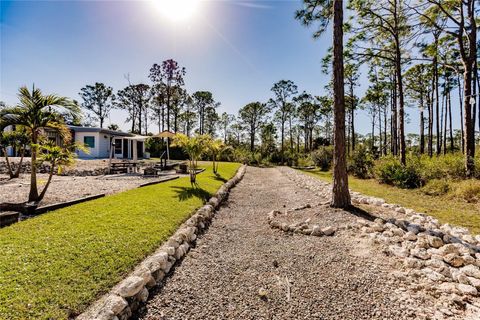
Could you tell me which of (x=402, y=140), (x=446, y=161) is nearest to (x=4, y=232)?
(x=446, y=161)

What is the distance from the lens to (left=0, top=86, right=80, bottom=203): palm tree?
6.04m

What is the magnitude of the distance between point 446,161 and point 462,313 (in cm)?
909

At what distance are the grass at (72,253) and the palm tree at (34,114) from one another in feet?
6.74

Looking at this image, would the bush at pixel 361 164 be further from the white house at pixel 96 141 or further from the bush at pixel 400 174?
the white house at pixel 96 141

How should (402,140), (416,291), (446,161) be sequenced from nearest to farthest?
(416,291) < (446,161) < (402,140)

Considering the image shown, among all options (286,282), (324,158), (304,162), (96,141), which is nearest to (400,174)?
(286,282)

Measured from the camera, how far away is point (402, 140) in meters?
11.4

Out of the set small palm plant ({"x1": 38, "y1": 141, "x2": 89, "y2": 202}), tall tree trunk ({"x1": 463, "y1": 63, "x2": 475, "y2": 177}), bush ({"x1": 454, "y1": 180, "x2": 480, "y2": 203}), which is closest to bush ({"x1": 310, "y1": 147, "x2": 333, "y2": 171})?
tall tree trunk ({"x1": 463, "y1": 63, "x2": 475, "y2": 177})

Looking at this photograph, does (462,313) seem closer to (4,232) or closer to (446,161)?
(4,232)

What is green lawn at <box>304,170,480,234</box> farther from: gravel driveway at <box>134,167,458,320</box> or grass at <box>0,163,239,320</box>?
grass at <box>0,163,239,320</box>

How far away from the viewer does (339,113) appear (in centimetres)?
563

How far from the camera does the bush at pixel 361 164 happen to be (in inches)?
508

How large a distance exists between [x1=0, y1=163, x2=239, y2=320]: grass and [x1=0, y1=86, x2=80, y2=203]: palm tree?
2054mm

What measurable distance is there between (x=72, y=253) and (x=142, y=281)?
3.60ft
